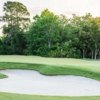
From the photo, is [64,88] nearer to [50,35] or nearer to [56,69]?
[56,69]

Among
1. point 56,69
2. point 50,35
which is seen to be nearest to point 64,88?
point 56,69

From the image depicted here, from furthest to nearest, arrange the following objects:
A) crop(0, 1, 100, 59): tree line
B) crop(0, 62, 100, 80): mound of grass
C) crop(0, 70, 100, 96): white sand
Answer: crop(0, 1, 100, 59): tree line → crop(0, 62, 100, 80): mound of grass → crop(0, 70, 100, 96): white sand

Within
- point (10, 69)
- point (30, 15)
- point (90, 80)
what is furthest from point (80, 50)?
point (90, 80)


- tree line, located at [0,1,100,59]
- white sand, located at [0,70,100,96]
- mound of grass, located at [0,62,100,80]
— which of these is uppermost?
tree line, located at [0,1,100,59]

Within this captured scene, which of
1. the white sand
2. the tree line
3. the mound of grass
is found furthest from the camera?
the tree line

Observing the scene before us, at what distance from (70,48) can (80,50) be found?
2.90m

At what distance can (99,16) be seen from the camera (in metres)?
40.8

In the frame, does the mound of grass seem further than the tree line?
No

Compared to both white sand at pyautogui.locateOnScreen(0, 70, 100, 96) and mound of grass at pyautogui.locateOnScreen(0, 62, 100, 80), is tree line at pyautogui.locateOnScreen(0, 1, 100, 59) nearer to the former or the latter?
mound of grass at pyautogui.locateOnScreen(0, 62, 100, 80)

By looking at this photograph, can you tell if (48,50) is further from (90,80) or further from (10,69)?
(90,80)

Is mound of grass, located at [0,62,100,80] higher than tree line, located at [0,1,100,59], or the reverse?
tree line, located at [0,1,100,59]

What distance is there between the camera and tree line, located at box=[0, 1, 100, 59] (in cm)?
3775

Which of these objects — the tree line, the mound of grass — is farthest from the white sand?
the tree line

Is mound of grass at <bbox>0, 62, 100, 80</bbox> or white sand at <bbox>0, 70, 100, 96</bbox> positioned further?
mound of grass at <bbox>0, 62, 100, 80</bbox>
